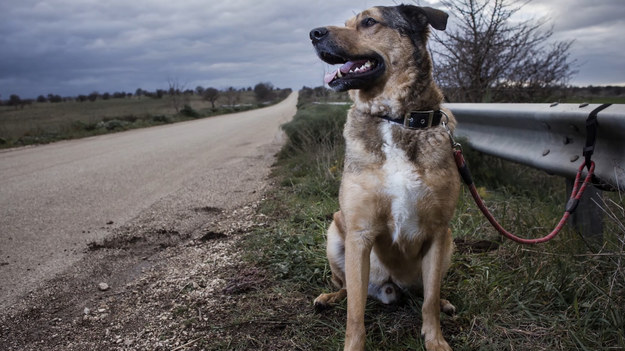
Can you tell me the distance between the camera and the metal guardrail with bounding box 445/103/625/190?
3.02 metres

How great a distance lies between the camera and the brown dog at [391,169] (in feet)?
9.04

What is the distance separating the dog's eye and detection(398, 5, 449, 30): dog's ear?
207mm

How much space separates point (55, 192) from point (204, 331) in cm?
546

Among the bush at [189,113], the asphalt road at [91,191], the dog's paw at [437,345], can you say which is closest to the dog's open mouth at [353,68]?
the dog's paw at [437,345]

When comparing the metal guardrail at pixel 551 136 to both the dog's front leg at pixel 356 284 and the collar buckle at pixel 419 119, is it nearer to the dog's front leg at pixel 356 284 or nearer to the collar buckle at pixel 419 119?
the collar buckle at pixel 419 119

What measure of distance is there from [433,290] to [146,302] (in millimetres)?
1994

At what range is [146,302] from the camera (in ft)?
11.0

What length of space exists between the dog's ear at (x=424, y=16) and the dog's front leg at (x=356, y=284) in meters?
1.51

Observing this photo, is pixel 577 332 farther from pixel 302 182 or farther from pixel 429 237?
pixel 302 182

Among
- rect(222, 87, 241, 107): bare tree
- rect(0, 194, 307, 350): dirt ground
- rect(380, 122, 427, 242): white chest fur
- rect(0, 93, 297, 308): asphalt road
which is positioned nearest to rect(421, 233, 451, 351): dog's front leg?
rect(380, 122, 427, 242): white chest fur

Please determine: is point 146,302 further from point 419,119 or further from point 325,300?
point 419,119

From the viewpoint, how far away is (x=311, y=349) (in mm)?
2719

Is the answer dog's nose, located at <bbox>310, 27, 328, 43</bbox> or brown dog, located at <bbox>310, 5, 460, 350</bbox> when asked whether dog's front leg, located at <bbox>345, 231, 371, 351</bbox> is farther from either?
dog's nose, located at <bbox>310, 27, 328, 43</bbox>

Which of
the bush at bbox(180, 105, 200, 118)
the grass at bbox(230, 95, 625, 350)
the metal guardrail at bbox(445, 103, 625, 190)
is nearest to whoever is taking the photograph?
the grass at bbox(230, 95, 625, 350)
